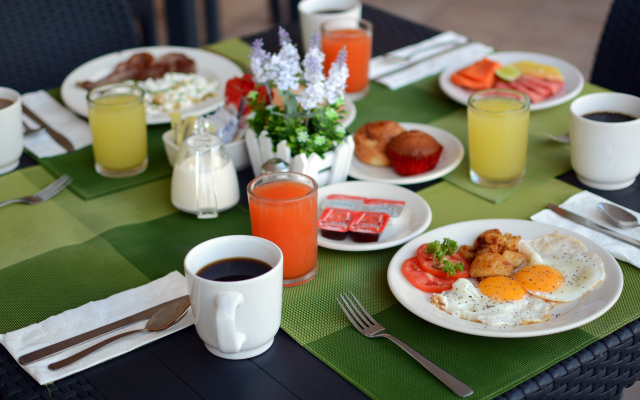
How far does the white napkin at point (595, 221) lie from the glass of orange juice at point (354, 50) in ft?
2.23

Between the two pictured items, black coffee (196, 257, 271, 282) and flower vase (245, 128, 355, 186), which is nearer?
black coffee (196, 257, 271, 282)

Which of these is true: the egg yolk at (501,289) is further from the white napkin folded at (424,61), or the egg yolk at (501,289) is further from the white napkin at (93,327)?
the white napkin folded at (424,61)

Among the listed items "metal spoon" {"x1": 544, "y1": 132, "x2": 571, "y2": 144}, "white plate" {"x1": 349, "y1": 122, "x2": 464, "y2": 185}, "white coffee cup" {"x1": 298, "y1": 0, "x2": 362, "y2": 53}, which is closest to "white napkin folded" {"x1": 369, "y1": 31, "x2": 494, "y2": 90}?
"white coffee cup" {"x1": 298, "y1": 0, "x2": 362, "y2": 53}

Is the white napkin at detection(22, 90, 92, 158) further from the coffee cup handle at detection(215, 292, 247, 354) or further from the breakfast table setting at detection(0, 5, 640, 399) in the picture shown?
the coffee cup handle at detection(215, 292, 247, 354)

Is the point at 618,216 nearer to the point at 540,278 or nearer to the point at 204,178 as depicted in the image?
the point at 540,278

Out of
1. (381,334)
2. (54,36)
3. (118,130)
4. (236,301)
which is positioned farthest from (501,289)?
(54,36)

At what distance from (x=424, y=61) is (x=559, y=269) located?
3.39 feet

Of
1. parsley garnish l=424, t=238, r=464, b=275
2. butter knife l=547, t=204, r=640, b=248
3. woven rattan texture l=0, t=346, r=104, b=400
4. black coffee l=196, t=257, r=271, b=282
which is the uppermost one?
black coffee l=196, t=257, r=271, b=282

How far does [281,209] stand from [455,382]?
0.37m

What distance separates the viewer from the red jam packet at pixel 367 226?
1.21 metres

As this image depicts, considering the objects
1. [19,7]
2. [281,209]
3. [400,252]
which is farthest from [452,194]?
[19,7]

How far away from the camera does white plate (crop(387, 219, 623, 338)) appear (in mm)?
958

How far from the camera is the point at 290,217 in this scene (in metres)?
1.08

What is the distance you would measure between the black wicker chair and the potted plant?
112cm
